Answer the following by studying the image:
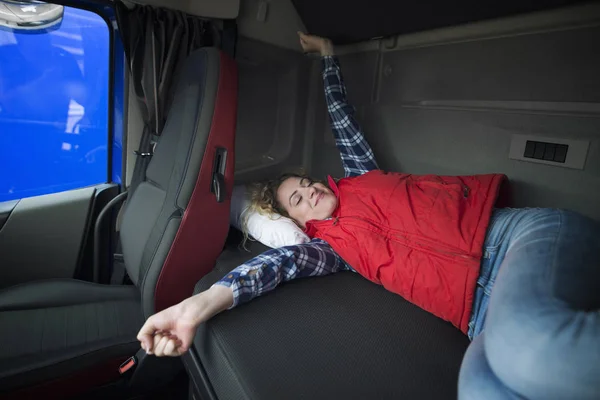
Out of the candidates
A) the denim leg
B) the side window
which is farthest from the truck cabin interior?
the denim leg

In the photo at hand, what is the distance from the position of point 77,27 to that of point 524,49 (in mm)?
1882

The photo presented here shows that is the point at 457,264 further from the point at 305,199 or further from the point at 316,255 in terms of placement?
the point at 305,199

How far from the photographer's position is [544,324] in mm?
627

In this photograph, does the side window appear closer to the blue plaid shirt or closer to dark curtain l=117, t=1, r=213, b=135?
dark curtain l=117, t=1, r=213, b=135

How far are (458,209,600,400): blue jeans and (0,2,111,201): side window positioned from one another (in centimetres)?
182

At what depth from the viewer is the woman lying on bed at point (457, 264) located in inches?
24.1

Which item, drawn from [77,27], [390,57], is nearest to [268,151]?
[390,57]

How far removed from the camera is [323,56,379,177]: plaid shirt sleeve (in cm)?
182

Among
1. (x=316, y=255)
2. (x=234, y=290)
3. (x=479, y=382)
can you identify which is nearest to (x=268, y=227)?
(x=316, y=255)

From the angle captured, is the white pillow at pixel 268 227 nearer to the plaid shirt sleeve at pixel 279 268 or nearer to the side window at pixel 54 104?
the plaid shirt sleeve at pixel 279 268

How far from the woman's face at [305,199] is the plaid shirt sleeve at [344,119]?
0.29 meters

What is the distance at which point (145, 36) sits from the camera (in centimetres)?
160

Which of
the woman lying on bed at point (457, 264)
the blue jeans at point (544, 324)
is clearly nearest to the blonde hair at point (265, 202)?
the woman lying on bed at point (457, 264)

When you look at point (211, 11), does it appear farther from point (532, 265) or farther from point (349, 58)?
point (532, 265)
